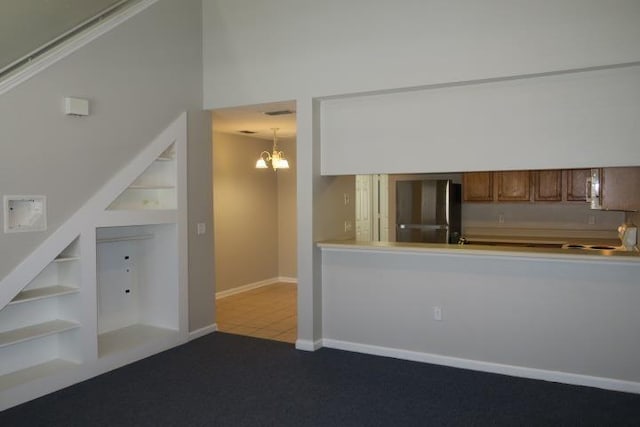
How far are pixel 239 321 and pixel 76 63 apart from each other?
3.22 metres

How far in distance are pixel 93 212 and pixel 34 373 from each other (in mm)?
1278

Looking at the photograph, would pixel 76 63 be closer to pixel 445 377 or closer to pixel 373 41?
pixel 373 41

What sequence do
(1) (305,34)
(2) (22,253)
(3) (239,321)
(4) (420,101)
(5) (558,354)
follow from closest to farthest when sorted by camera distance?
1. (2) (22,253)
2. (5) (558,354)
3. (4) (420,101)
4. (1) (305,34)
5. (3) (239,321)

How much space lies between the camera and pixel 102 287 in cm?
471

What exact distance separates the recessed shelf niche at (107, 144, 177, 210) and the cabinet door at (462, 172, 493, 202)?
4275 mm

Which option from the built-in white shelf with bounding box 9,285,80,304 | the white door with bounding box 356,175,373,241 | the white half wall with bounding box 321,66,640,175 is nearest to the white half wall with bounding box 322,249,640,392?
the white half wall with bounding box 321,66,640,175

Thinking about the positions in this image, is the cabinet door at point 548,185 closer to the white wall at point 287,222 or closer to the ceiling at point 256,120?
the ceiling at point 256,120

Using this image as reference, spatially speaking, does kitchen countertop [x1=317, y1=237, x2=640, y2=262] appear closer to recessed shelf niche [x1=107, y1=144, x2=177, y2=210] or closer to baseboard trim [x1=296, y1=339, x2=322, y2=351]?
baseboard trim [x1=296, y1=339, x2=322, y2=351]

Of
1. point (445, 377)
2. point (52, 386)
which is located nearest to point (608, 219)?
point (445, 377)

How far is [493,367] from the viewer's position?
4012 mm

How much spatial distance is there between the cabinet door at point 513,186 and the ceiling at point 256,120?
2.99 metres

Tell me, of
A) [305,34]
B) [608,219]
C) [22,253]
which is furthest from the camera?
[608,219]

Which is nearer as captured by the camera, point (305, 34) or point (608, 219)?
point (305, 34)

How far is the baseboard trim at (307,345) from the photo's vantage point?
461 cm
